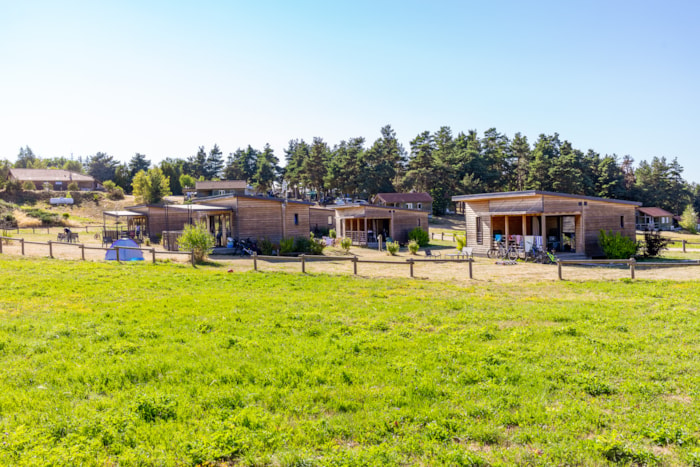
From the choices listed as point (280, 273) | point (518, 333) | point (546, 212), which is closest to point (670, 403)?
point (518, 333)

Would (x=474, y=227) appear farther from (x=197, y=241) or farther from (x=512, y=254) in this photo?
(x=197, y=241)

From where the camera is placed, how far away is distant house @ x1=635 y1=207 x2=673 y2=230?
219ft

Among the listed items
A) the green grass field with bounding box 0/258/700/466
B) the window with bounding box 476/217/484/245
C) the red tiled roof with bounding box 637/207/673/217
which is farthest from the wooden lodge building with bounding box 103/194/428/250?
the red tiled roof with bounding box 637/207/673/217

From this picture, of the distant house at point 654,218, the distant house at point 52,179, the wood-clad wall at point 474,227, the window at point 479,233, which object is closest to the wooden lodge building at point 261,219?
the wood-clad wall at point 474,227

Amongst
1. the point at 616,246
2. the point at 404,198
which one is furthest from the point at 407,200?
the point at 616,246

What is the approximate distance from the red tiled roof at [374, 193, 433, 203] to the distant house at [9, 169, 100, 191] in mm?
57867

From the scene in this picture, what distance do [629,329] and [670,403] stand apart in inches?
140

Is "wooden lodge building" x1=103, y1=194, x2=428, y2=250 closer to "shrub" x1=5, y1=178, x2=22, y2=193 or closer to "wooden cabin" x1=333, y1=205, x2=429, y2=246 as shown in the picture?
"wooden cabin" x1=333, y1=205, x2=429, y2=246

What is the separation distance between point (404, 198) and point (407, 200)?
0.57 metres

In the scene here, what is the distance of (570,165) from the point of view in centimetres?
6494

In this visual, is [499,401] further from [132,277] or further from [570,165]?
[570,165]

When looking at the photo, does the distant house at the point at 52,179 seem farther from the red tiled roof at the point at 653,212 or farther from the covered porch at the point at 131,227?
the red tiled roof at the point at 653,212

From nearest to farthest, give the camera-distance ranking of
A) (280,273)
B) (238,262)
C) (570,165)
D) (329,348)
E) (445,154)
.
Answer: (329,348) < (280,273) < (238,262) < (570,165) < (445,154)

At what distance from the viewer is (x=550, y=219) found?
28859 millimetres
